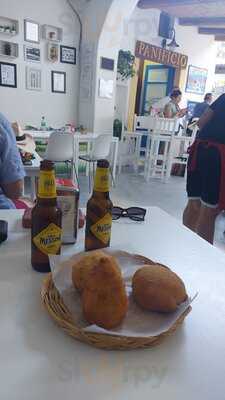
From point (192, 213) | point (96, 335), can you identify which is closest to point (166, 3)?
point (192, 213)

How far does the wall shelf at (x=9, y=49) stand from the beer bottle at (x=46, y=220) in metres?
4.07

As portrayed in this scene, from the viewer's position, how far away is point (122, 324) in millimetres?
490

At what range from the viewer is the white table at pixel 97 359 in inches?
16.1

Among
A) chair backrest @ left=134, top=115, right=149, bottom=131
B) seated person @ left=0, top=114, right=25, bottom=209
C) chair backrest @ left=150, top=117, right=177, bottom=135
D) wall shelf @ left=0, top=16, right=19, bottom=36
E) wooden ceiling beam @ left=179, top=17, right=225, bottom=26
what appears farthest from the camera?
wooden ceiling beam @ left=179, top=17, right=225, bottom=26

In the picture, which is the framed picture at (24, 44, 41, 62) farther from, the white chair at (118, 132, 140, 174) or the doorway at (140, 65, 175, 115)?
the doorway at (140, 65, 175, 115)

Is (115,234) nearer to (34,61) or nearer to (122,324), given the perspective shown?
(122,324)

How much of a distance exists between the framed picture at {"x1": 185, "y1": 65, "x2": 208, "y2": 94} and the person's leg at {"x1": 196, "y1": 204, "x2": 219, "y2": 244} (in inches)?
216

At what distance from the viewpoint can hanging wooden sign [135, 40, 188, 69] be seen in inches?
218

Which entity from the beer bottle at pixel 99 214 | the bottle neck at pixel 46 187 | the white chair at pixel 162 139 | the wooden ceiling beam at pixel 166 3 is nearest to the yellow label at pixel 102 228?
the beer bottle at pixel 99 214

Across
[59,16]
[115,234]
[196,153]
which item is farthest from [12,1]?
[115,234]

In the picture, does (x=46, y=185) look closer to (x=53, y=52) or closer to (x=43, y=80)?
(x=43, y=80)

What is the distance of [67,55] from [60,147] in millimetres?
1864

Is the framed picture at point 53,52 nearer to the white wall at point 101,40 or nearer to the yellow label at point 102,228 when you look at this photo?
the white wall at point 101,40

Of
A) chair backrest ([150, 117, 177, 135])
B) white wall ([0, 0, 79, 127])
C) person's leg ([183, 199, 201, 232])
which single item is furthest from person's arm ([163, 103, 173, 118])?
person's leg ([183, 199, 201, 232])
